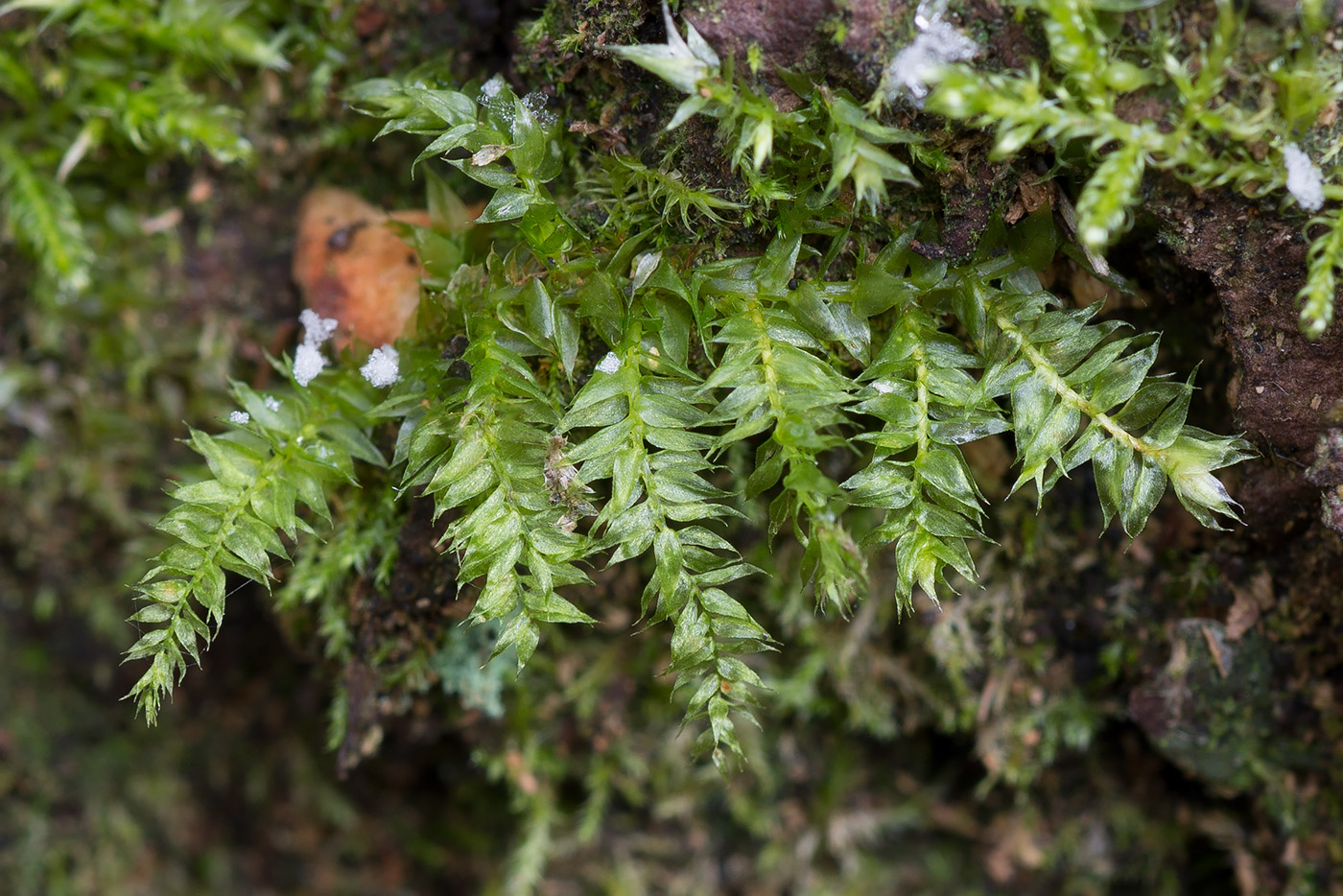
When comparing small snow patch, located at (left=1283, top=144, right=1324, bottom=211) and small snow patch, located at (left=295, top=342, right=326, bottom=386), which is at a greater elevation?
small snow patch, located at (left=1283, top=144, right=1324, bottom=211)

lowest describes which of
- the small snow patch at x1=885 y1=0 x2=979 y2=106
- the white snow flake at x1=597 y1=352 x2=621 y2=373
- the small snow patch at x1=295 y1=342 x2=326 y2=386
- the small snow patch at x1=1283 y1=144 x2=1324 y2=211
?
the small snow patch at x1=295 y1=342 x2=326 y2=386

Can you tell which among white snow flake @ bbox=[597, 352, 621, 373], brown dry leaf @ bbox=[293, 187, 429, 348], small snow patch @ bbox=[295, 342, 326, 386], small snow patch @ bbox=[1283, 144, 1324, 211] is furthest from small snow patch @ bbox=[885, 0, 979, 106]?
small snow patch @ bbox=[295, 342, 326, 386]

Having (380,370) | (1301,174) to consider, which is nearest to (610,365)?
(380,370)

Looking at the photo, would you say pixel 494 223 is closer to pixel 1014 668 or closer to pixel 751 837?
pixel 1014 668

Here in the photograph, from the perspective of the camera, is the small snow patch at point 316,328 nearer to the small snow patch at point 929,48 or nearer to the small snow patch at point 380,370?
the small snow patch at point 380,370

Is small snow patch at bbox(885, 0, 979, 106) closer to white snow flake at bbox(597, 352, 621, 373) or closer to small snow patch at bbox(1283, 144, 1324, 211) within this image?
small snow patch at bbox(1283, 144, 1324, 211)

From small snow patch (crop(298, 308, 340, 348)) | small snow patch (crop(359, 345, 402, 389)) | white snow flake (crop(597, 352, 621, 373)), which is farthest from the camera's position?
small snow patch (crop(298, 308, 340, 348))
